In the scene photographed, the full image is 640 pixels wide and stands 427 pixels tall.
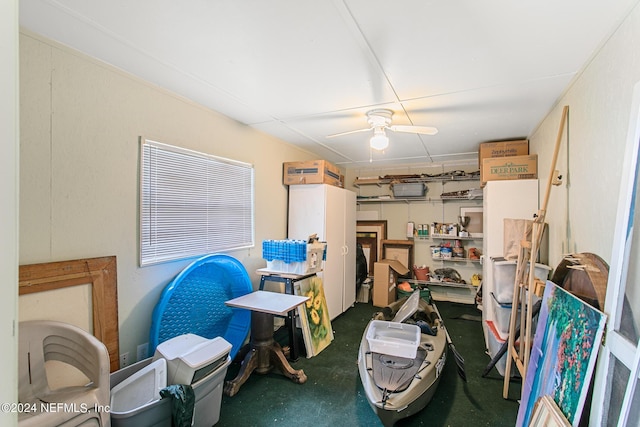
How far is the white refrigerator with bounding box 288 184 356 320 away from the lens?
3.69 meters

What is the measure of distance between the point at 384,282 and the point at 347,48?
3693 millimetres

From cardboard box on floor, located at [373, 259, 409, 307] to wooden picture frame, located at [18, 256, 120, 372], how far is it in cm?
355

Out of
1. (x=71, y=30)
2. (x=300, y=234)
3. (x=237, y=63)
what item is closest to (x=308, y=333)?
(x=300, y=234)

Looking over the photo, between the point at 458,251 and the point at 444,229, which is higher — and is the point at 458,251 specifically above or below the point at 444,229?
below

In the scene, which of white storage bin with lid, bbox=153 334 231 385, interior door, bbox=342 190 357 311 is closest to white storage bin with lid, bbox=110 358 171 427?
white storage bin with lid, bbox=153 334 231 385

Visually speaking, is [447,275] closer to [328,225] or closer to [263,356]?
[328,225]

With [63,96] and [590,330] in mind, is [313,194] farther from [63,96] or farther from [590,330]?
[590,330]

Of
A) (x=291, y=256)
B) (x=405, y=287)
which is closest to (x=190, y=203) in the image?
(x=291, y=256)

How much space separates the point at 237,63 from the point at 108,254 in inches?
60.4

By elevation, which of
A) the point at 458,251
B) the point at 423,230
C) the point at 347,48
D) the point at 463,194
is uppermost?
the point at 347,48

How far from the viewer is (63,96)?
169 cm

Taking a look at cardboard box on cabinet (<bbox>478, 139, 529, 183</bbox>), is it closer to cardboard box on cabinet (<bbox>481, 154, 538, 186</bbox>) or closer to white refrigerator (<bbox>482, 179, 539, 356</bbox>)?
cardboard box on cabinet (<bbox>481, 154, 538, 186</bbox>)

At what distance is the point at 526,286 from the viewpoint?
2254 mm

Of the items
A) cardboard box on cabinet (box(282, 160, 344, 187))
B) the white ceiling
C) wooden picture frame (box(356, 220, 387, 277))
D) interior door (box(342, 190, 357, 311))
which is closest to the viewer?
the white ceiling
